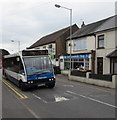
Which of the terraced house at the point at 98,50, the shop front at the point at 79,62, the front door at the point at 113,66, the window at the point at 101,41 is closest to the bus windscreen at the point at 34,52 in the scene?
the terraced house at the point at 98,50

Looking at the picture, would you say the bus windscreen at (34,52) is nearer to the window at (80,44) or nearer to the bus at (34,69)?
the bus at (34,69)

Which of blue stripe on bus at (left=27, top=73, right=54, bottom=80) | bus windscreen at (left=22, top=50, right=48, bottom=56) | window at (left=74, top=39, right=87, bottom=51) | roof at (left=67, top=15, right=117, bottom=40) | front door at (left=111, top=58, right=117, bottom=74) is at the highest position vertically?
roof at (left=67, top=15, right=117, bottom=40)

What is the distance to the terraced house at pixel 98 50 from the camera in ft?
61.9

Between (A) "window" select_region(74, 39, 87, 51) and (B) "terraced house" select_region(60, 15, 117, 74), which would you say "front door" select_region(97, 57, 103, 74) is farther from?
(A) "window" select_region(74, 39, 87, 51)

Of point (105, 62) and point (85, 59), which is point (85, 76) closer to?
point (105, 62)

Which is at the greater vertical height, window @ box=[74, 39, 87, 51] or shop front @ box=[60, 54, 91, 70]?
window @ box=[74, 39, 87, 51]

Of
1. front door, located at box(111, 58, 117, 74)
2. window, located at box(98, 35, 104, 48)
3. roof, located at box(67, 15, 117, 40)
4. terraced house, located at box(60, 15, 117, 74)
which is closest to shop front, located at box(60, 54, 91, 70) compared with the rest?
terraced house, located at box(60, 15, 117, 74)

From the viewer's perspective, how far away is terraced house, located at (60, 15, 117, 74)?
61.9ft

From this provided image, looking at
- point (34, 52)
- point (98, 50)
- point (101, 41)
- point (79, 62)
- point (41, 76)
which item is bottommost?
point (41, 76)

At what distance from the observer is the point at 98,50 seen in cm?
2105

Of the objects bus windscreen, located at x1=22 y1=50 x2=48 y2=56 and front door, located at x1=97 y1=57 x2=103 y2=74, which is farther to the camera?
front door, located at x1=97 y1=57 x2=103 y2=74

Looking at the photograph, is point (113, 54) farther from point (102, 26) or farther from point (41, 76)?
point (41, 76)

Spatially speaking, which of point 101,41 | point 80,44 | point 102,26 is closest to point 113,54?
point 101,41

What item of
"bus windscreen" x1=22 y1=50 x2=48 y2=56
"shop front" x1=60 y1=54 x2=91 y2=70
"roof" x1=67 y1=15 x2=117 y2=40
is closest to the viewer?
"bus windscreen" x1=22 y1=50 x2=48 y2=56
